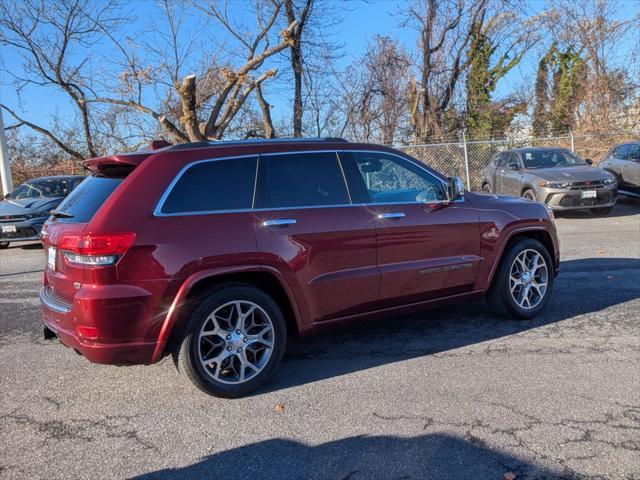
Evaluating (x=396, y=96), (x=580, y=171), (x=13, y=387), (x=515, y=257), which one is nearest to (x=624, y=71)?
(x=396, y=96)

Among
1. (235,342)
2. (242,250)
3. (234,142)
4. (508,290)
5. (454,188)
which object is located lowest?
(508,290)

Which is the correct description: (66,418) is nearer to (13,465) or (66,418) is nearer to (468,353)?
(13,465)

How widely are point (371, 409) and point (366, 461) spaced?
0.62 m

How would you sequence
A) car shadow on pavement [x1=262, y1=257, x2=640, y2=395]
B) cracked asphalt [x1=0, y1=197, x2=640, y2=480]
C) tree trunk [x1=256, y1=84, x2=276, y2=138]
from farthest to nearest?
tree trunk [x1=256, y1=84, x2=276, y2=138]
car shadow on pavement [x1=262, y1=257, x2=640, y2=395]
cracked asphalt [x1=0, y1=197, x2=640, y2=480]

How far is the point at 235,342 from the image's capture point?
3.85m

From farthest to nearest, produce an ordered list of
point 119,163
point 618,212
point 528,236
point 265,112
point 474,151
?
point 265,112 → point 474,151 → point 618,212 → point 528,236 → point 119,163

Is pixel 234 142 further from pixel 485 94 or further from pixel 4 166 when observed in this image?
pixel 485 94

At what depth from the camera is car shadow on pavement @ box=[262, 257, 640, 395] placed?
439 cm

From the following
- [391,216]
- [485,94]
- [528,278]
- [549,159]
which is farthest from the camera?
[485,94]

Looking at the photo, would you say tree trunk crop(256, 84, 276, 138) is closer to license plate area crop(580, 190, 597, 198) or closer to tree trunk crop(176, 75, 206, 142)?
tree trunk crop(176, 75, 206, 142)

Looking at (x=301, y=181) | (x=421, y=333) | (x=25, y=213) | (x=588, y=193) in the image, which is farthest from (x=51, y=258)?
(x=588, y=193)

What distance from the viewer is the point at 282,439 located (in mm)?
3238

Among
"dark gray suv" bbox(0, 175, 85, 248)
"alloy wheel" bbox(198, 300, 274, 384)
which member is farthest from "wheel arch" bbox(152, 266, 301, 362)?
"dark gray suv" bbox(0, 175, 85, 248)

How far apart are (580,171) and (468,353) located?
9.95 metres
